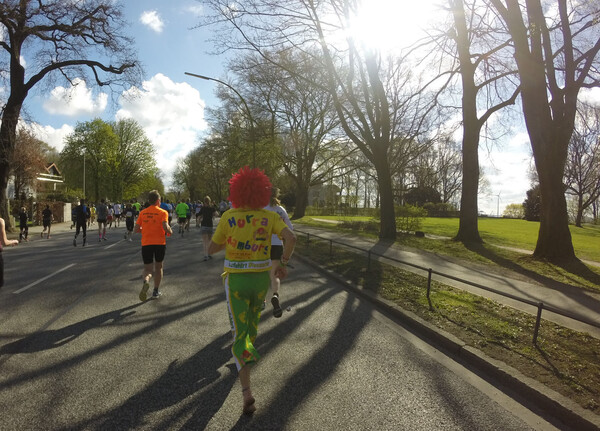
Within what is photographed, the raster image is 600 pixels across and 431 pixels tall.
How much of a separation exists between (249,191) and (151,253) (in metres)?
4.05

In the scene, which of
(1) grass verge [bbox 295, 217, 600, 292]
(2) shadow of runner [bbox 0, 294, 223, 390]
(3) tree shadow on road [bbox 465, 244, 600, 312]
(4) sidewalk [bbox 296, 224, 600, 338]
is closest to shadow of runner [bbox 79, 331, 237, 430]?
(2) shadow of runner [bbox 0, 294, 223, 390]

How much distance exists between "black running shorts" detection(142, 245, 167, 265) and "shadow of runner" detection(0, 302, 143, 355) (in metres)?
1.15

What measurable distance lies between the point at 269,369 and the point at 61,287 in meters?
5.54

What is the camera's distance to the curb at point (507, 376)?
3.25 meters

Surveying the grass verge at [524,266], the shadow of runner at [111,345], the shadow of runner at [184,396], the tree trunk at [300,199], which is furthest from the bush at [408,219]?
the shadow of runner at [184,396]

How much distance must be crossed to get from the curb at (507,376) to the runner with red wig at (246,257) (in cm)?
259

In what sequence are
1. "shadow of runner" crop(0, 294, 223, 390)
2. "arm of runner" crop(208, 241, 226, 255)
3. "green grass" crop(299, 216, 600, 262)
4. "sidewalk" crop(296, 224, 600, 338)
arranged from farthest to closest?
"green grass" crop(299, 216, 600, 262) → "sidewalk" crop(296, 224, 600, 338) → "shadow of runner" crop(0, 294, 223, 390) → "arm of runner" crop(208, 241, 226, 255)

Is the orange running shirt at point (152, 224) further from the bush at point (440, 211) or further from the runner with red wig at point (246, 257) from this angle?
the bush at point (440, 211)

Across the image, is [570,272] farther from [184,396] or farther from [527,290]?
[184,396]

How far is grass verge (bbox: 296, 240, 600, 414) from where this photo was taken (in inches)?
153

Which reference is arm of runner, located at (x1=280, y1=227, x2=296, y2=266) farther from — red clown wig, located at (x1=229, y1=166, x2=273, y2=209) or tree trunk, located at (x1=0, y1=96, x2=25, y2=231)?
tree trunk, located at (x1=0, y1=96, x2=25, y2=231)

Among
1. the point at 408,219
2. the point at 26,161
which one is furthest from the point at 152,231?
the point at 26,161

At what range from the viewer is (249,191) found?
3355 millimetres

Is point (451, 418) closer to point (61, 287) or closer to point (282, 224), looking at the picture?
point (282, 224)
